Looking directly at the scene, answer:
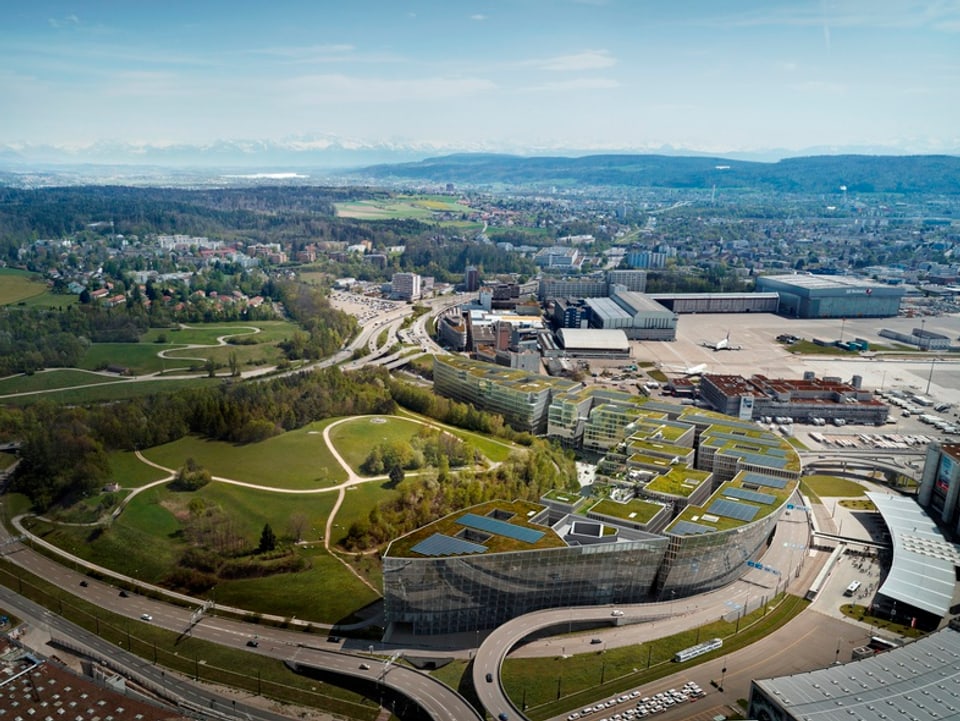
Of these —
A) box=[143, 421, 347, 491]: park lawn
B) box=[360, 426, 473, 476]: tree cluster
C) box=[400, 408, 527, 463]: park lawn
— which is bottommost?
box=[400, 408, 527, 463]: park lawn

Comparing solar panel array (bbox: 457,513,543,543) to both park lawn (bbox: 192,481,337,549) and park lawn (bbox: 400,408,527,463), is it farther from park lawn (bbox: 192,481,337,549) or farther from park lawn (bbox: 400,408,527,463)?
park lawn (bbox: 400,408,527,463)

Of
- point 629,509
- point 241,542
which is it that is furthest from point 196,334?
point 629,509

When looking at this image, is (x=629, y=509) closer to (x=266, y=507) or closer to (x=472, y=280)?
(x=266, y=507)

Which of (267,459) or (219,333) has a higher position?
(219,333)

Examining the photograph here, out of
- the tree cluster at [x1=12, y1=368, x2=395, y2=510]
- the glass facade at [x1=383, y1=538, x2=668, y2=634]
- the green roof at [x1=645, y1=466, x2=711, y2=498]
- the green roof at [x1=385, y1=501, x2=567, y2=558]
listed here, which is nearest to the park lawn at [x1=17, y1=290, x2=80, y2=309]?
the tree cluster at [x1=12, y1=368, x2=395, y2=510]

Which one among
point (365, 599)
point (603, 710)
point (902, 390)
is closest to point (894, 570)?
point (603, 710)

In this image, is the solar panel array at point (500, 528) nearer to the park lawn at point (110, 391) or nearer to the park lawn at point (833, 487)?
the park lawn at point (833, 487)
